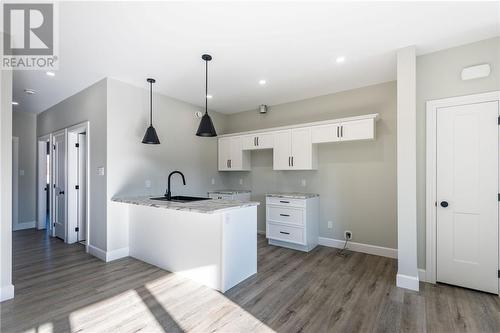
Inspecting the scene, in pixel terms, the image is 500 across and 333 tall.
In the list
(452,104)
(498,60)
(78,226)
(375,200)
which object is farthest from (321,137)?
(78,226)

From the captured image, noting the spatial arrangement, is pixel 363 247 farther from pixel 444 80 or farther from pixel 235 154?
pixel 235 154

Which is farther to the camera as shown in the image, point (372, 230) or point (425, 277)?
point (372, 230)

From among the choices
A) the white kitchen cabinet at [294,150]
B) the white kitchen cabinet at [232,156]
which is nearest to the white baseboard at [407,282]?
the white kitchen cabinet at [294,150]

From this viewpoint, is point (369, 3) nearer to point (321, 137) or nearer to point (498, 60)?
point (498, 60)

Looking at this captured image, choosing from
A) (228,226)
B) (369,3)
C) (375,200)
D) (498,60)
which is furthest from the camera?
(375,200)

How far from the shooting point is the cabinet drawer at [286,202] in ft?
13.2

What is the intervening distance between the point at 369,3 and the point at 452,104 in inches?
63.8

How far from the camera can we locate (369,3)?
2061 millimetres

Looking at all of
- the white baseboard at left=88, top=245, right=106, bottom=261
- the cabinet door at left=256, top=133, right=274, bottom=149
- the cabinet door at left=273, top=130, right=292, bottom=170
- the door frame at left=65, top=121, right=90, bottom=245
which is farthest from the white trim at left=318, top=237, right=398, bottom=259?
the door frame at left=65, top=121, right=90, bottom=245

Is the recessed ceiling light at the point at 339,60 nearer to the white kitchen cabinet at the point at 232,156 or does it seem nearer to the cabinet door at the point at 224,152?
the white kitchen cabinet at the point at 232,156

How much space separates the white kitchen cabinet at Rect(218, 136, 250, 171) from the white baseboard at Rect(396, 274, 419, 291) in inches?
132

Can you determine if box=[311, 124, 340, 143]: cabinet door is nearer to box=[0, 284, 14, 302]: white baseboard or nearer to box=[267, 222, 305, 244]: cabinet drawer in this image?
box=[267, 222, 305, 244]: cabinet drawer

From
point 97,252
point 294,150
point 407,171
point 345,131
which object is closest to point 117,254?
point 97,252

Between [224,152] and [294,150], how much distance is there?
1.77 m
